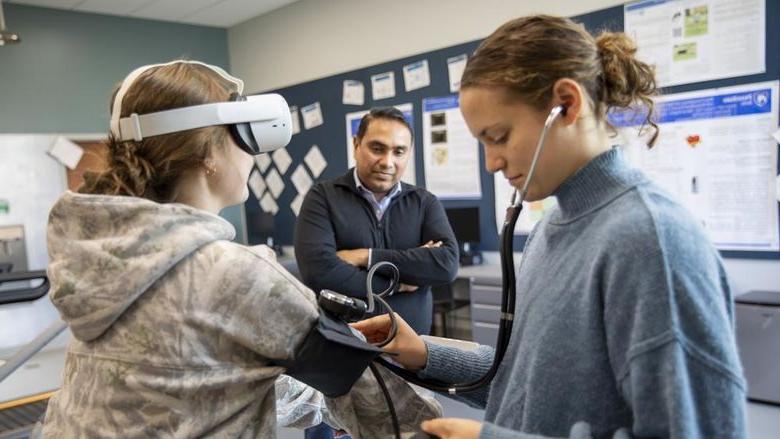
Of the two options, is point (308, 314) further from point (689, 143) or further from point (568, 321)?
point (689, 143)

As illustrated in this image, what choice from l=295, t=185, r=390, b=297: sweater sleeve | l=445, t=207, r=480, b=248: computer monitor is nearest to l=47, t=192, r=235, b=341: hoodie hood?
l=295, t=185, r=390, b=297: sweater sleeve

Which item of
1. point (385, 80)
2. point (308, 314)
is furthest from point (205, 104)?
point (385, 80)

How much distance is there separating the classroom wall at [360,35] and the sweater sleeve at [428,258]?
81.1 inches

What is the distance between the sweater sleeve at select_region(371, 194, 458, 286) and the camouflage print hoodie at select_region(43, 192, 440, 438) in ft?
3.98

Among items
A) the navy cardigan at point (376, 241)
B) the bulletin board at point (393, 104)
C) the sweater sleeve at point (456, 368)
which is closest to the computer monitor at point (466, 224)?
the bulletin board at point (393, 104)

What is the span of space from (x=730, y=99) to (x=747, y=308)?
1132mm

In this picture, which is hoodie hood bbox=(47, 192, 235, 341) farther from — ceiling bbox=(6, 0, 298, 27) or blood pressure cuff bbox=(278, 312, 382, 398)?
ceiling bbox=(6, 0, 298, 27)

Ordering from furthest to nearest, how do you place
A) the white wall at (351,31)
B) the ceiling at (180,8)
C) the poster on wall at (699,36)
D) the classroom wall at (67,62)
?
the ceiling at (180,8), the classroom wall at (67,62), the white wall at (351,31), the poster on wall at (699,36)

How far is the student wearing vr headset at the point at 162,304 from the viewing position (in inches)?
31.2

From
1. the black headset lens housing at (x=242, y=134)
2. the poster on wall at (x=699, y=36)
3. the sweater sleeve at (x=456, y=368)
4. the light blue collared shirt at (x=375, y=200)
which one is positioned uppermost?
the poster on wall at (x=699, y=36)

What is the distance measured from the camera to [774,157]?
3.09 meters

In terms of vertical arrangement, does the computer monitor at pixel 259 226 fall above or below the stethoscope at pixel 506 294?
below

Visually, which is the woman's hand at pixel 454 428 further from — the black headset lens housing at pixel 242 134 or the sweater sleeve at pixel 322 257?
the sweater sleeve at pixel 322 257

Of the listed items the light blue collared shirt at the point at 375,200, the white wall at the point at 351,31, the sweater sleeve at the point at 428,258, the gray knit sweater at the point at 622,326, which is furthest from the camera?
the white wall at the point at 351,31
